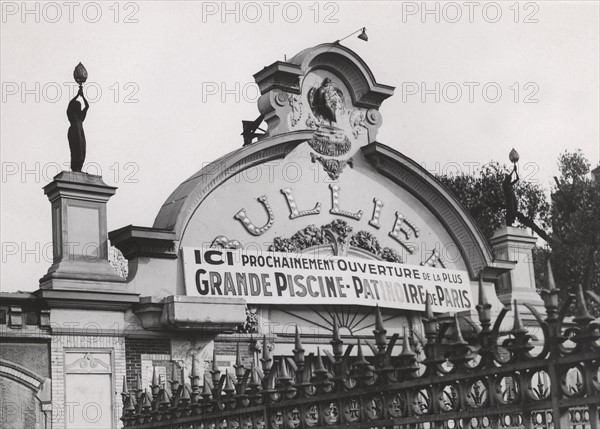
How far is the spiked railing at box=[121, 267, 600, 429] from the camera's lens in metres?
5.98

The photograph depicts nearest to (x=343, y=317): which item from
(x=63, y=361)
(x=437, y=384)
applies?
(x=63, y=361)

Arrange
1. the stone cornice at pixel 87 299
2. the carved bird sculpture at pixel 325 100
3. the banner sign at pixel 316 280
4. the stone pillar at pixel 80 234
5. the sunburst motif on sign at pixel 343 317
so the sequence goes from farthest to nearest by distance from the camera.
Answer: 1. the carved bird sculpture at pixel 325 100
2. the sunburst motif on sign at pixel 343 317
3. the banner sign at pixel 316 280
4. the stone pillar at pixel 80 234
5. the stone cornice at pixel 87 299

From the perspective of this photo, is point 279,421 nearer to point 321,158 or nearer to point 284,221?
point 284,221

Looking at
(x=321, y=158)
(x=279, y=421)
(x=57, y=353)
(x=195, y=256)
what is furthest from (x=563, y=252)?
(x=279, y=421)

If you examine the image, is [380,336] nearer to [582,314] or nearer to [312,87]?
[582,314]

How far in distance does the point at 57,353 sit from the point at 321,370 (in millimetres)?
7336

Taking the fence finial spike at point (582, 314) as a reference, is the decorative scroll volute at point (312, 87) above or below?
above

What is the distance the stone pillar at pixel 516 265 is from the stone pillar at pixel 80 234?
913 cm

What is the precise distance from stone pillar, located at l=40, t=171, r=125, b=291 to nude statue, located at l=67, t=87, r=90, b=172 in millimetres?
311

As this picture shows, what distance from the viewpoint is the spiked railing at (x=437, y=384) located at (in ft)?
19.6

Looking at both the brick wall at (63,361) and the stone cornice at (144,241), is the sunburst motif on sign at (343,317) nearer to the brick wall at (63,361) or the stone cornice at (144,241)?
the stone cornice at (144,241)

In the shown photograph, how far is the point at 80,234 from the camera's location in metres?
14.8

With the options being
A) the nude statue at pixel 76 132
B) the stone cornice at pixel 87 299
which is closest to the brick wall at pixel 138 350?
the stone cornice at pixel 87 299

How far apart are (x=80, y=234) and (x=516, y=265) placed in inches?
391
